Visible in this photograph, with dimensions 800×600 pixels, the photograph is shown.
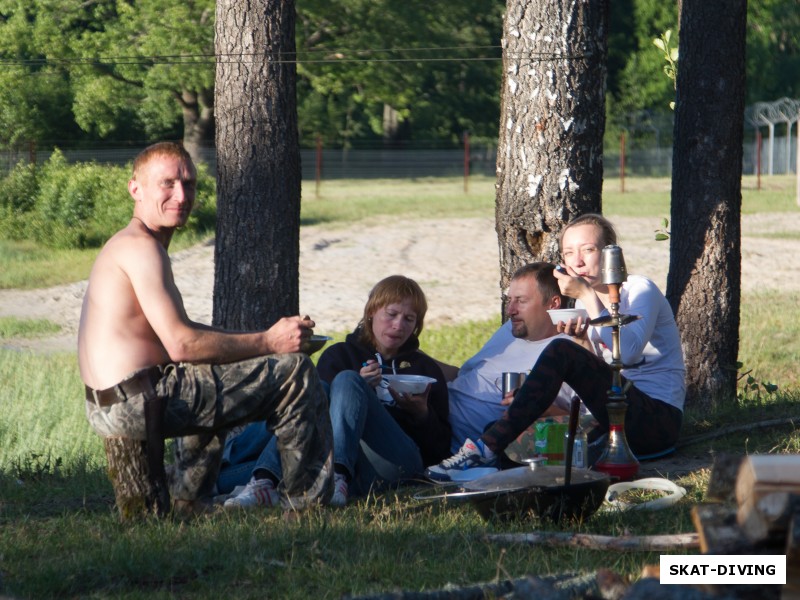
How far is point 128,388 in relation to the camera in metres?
4.46

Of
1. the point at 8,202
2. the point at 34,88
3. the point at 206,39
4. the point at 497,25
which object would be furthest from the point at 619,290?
the point at 497,25

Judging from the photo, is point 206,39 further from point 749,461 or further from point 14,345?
point 749,461

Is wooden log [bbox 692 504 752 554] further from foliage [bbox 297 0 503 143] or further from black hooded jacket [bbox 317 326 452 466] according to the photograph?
foliage [bbox 297 0 503 143]

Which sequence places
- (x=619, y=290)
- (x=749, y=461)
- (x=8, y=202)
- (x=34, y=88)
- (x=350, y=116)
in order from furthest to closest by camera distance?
(x=350, y=116) → (x=34, y=88) → (x=8, y=202) → (x=619, y=290) → (x=749, y=461)

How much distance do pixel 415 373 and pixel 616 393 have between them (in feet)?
3.18

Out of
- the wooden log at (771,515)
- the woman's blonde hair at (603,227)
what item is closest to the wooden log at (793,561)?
the wooden log at (771,515)

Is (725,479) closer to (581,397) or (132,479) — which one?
(581,397)

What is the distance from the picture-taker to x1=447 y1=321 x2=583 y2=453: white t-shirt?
575cm

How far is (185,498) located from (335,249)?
16356 millimetres

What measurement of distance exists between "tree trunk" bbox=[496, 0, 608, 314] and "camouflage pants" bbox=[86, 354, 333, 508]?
2.40m

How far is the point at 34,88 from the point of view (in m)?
35.6

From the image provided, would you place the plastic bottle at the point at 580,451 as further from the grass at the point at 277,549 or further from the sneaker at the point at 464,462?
the grass at the point at 277,549

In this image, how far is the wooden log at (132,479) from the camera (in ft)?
14.9

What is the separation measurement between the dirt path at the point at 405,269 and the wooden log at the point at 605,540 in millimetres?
9542
